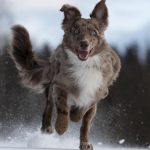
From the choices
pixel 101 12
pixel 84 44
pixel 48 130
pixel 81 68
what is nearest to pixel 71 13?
pixel 101 12

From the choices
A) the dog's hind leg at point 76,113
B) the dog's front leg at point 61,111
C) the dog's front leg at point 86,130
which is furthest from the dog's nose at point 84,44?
the dog's front leg at point 86,130

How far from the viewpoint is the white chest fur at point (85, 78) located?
10680 millimetres

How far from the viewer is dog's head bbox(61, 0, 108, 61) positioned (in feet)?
34.2

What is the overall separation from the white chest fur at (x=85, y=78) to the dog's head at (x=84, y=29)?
144mm

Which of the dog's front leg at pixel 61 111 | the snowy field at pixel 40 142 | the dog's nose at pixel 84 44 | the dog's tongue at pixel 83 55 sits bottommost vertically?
the snowy field at pixel 40 142

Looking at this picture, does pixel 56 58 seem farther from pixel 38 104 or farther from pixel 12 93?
pixel 12 93

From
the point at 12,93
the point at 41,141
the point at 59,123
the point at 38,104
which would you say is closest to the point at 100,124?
the point at 38,104

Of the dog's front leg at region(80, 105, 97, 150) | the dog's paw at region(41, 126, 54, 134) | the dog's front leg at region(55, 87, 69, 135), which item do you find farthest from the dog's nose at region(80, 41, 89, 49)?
the dog's paw at region(41, 126, 54, 134)

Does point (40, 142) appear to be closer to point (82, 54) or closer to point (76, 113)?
point (76, 113)

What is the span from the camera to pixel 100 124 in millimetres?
24094

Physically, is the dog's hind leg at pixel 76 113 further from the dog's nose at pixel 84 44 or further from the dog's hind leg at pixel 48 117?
the dog's nose at pixel 84 44

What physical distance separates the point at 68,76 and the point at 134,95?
23.3 m

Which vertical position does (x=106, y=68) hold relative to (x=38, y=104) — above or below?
above

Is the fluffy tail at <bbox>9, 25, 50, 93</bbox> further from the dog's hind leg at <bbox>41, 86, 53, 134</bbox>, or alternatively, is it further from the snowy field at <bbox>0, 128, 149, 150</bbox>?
the snowy field at <bbox>0, 128, 149, 150</bbox>
